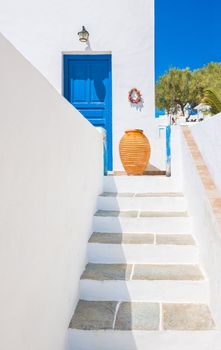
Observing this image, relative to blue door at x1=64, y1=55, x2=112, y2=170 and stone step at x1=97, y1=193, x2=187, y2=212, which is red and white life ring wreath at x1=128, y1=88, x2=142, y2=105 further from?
stone step at x1=97, y1=193, x2=187, y2=212

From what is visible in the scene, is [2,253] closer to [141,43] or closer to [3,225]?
[3,225]

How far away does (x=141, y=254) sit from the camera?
12.4 ft

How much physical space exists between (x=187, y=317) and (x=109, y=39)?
5.94 meters

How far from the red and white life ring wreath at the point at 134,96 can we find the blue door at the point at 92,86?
0.43m

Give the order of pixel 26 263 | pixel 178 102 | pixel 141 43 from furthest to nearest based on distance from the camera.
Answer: pixel 178 102
pixel 141 43
pixel 26 263

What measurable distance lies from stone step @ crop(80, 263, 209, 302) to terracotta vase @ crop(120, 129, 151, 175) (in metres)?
2.91

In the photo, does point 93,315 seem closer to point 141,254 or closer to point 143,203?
point 141,254

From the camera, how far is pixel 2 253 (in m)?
1.56

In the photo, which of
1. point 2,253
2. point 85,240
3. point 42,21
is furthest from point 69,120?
point 42,21

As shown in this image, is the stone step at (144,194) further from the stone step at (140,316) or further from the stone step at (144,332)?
the stone step at (144,332)

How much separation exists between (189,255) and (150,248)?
43 cm

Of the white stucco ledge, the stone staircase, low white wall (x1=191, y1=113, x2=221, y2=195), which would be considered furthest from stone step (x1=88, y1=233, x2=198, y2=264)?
low white wall (x1=191, y1=113, x2=221, y2=195)

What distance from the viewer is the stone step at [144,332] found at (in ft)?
9.04

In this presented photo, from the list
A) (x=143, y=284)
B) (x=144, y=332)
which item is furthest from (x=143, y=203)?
(x=144, y=332)
